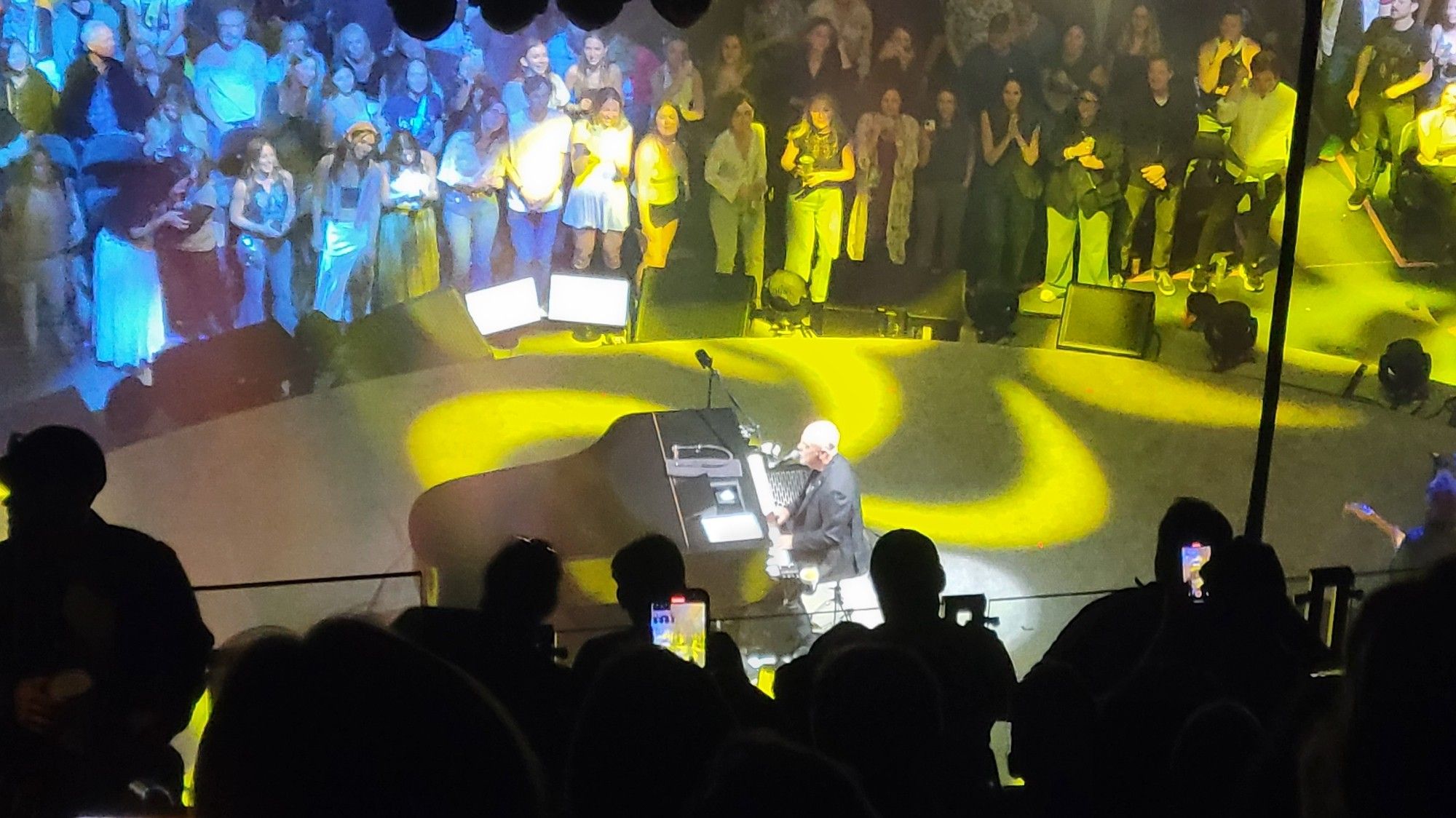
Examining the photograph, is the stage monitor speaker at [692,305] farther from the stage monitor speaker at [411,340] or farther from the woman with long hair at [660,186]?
the stage monitor speaker at [411,340]

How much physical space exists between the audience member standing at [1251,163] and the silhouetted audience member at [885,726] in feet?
22.1

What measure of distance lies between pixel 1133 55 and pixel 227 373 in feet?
18.1

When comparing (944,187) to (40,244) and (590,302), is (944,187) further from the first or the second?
(40,244)

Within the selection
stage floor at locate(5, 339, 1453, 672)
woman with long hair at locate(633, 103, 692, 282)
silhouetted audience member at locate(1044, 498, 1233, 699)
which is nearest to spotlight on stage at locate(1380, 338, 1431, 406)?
stage floor at locate(5, 339, 1453, 672)

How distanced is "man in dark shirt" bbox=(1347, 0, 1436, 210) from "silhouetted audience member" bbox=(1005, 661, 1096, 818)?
7173 millimetres

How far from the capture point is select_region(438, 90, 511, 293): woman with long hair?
20.7ft

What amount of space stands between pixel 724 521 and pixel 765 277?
2.62m

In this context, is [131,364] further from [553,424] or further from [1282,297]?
[1282,297]

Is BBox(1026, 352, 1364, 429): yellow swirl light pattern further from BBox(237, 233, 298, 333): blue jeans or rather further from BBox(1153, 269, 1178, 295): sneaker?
BBox(237, 233, 298, 333): blue jeans

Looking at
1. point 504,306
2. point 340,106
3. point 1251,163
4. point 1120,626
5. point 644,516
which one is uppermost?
point 1251,163

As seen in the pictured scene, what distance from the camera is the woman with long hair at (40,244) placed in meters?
5.66

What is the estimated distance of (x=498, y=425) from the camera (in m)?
6.41

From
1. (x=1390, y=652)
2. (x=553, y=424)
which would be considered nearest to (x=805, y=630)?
(x=553, y=424)

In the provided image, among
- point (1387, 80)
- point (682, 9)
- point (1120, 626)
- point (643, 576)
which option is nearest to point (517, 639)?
point (643, 576)
